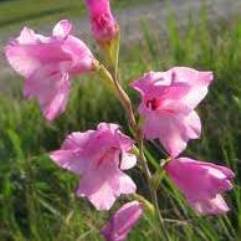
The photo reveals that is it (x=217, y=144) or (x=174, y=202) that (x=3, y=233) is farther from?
(x=217, y=144)

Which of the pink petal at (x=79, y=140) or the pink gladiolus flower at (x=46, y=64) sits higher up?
the pink gladiolus flower at (x=46, y=64)

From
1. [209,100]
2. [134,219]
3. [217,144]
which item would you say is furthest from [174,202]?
[134,219]

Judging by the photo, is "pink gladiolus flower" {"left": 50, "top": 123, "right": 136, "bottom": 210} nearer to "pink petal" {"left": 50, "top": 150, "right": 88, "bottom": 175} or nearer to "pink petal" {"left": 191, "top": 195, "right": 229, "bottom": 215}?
"pink petal" {"left": 50, "top": 150, "right": 88, "bottom": 175}

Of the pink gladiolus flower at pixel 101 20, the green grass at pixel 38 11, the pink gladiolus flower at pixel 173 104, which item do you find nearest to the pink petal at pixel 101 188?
the pink gladiolus flower at pixel 173 104

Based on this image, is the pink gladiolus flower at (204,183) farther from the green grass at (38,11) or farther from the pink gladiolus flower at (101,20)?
the green grass at (38,11)

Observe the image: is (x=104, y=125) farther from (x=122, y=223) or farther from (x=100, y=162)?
(x=122, y=223)

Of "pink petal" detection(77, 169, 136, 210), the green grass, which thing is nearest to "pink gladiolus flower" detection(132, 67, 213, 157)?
"pink petal" detection(77, 169, 136, 210)

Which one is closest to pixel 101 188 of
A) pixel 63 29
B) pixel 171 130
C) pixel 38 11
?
pixel 171 130
